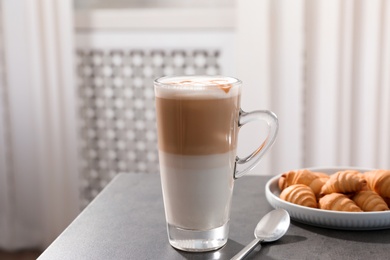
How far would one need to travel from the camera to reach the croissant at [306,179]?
921 millimetres

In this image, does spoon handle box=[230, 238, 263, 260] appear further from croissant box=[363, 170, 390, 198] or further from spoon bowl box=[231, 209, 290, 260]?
croissant box=[363, 170, 390, 198]

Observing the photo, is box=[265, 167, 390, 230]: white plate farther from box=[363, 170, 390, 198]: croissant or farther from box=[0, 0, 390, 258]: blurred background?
box=[0, 0, 390, 258]: blurred background

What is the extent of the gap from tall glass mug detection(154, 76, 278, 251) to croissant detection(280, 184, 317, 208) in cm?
10

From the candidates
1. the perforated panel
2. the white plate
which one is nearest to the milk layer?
the white plate

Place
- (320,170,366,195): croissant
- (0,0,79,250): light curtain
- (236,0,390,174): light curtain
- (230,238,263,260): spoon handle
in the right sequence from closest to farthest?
(230,238,263,260): spoon handle → (320,170,366,195): croissant → (236,0,390,174): light curtain → (0,0,79,250): light curtain

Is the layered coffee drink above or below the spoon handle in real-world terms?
above

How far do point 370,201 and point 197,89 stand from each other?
0.94ft

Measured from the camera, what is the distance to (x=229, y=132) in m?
0.80

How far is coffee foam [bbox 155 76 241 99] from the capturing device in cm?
77

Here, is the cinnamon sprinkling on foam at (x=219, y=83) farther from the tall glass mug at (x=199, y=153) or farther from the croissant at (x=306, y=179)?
the croissant at (x=306, y=179)

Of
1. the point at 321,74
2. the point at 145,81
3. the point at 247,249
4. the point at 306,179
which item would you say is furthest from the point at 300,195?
the point at 145,81

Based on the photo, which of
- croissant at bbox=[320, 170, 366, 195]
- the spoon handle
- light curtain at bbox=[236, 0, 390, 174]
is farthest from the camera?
light curtain at bbox=[236, 0, 390, 174]

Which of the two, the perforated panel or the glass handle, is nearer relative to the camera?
the glass handle

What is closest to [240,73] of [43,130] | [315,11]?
[315,11]
